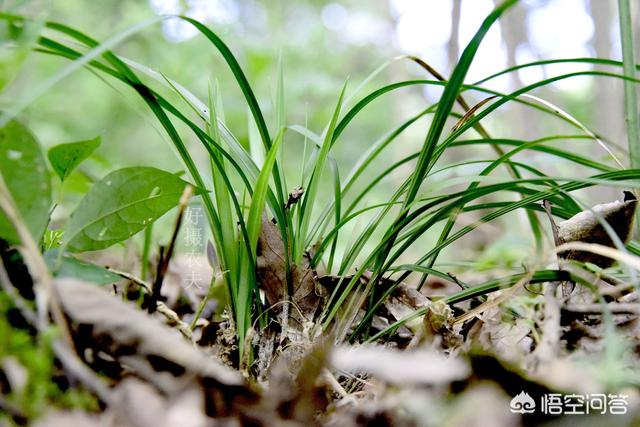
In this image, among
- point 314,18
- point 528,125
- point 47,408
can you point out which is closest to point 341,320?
point 47,408

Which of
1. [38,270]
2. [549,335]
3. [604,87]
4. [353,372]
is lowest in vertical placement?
[604,87]

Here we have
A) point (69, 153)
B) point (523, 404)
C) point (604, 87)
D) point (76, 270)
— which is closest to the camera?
point (523, 404)

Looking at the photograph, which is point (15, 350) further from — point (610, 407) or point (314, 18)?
point (314, 18)

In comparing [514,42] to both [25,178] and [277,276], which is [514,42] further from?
[25,178]

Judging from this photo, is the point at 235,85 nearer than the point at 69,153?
No

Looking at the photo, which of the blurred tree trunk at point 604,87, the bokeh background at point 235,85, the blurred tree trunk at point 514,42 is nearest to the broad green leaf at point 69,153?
the bokeh background at point 235,85

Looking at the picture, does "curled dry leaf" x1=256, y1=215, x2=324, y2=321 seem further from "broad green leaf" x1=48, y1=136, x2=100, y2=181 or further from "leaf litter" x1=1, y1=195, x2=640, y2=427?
"broad green leaf" x1=48, y1=136, x2=100, y2=181

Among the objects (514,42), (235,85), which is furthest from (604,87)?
(235,85)
